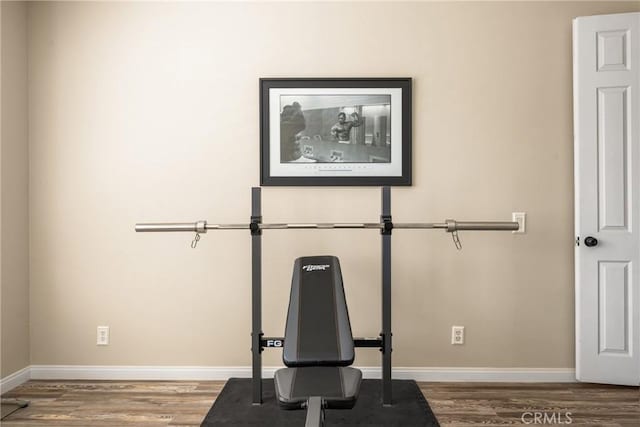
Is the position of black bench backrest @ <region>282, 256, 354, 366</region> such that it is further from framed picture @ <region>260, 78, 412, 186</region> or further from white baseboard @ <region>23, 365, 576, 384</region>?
white baseboard @ <region>23, 365, 576, 384</region>

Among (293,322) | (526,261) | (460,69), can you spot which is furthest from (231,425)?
(460,69)

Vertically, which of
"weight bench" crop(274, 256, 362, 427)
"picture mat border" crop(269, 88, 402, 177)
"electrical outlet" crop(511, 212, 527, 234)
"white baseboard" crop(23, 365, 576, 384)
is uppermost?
"picture mat border" crop(269, 88, 402, 177)

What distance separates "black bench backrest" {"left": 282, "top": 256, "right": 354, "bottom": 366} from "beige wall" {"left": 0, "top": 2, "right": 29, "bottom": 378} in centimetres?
191

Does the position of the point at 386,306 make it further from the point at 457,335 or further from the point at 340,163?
the point at 340,163

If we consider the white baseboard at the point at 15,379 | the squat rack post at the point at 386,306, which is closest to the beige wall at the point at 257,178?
the white baseboard at the point at 15,379

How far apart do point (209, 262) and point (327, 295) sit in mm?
973

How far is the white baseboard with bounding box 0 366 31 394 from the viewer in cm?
263

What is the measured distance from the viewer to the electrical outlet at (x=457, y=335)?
2.79 metres

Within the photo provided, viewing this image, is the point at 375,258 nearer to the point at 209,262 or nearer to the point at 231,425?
the point at 209,262

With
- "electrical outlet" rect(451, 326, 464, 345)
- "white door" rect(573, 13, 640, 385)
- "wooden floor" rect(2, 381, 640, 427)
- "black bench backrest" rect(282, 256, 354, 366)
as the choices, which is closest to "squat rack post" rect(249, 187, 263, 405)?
"black bench backrest" rect(282, 256, 354, 366)

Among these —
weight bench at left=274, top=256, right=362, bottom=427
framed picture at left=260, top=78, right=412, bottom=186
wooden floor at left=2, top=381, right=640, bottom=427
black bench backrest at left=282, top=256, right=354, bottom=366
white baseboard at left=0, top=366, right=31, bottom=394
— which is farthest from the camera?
framed picture at left=260, top=78, right=412, bottom=186

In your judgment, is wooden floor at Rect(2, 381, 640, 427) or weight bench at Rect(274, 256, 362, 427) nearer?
weight bench at Rect(274, 256, 362, 427)

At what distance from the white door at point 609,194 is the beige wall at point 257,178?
12 centimetres

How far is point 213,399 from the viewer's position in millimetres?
2539
